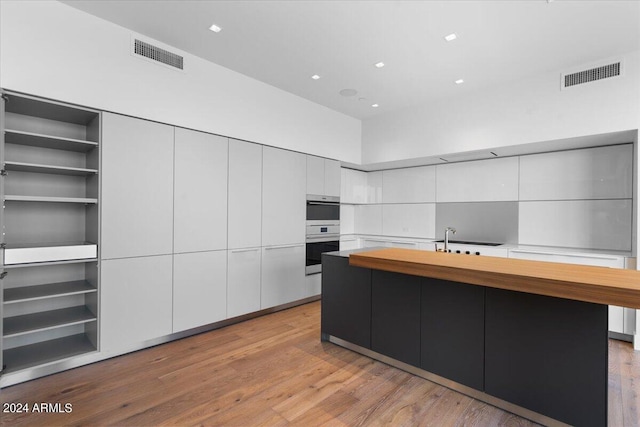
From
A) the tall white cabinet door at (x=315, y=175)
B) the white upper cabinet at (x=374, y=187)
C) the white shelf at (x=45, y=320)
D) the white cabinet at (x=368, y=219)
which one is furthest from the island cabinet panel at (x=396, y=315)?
the white upper cabinet at (x=374, y=187)

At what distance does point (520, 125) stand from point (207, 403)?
4217 mm

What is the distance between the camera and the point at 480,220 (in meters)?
4.61

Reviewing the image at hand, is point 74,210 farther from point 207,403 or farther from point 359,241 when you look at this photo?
point 359,241

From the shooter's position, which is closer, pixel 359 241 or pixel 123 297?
pixel 123 297

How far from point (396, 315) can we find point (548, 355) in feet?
3.32

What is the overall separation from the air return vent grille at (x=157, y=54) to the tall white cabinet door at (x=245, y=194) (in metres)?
0.93

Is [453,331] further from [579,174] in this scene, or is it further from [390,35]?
[579,174]

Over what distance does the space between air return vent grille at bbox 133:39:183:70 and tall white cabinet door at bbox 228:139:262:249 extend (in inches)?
36.8

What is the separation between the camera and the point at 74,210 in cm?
295

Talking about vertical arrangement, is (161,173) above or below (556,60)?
below

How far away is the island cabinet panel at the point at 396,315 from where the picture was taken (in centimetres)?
247

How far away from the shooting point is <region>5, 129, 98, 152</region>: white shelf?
2.41m

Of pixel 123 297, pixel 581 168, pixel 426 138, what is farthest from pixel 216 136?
pixel 581 168

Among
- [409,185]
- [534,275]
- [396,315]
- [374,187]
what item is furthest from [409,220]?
[534,275]
